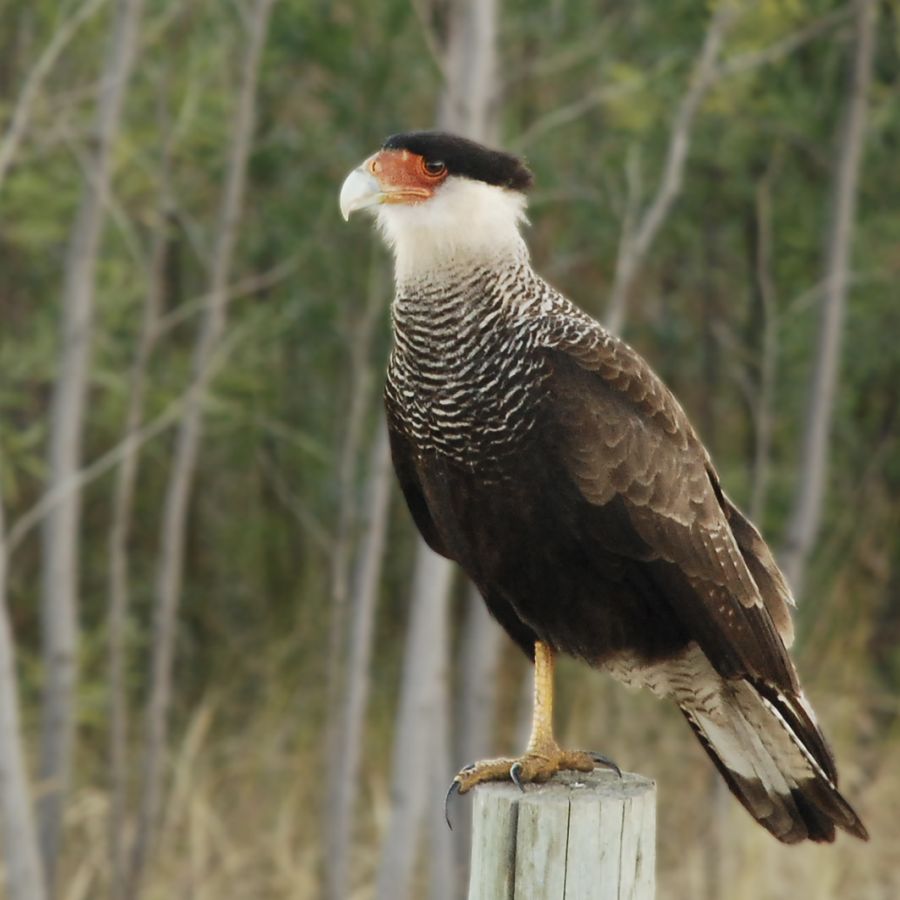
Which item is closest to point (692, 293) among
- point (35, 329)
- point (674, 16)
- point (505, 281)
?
point (674, 16)

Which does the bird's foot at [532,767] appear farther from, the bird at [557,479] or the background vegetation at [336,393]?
the background vegetation at [336,393]

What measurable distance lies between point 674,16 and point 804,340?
140cm

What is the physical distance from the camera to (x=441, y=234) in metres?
3.22

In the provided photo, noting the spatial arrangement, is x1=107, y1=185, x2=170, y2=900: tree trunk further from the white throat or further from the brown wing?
the brown wing

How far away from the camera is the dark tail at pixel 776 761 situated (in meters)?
3.23

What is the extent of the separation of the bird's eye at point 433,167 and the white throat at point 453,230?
2 centimetres

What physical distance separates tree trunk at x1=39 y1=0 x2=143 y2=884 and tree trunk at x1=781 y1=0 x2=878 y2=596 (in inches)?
95.5

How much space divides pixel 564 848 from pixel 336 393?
15.6 feet

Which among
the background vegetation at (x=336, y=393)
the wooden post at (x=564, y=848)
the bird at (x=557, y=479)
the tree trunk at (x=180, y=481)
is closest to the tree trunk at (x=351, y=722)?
the background vegetation at (x=336, y=393)

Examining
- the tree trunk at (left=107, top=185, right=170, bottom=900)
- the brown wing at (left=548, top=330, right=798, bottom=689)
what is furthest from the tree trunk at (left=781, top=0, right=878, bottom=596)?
the brown wing at (left=548, top=330, right=798, bottom=689)

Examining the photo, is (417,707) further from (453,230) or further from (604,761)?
(453,230)

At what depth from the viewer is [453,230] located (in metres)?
3.22

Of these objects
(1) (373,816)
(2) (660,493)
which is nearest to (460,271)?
(2) (660,493)

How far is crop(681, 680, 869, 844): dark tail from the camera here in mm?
3234
